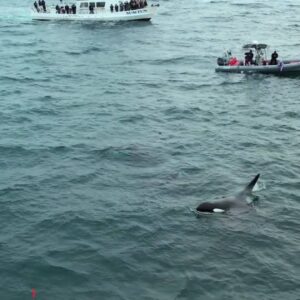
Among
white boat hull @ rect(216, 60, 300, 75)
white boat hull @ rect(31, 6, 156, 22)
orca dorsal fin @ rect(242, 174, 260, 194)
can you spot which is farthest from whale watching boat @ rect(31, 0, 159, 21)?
orca dorsal fin @ rect(242, 174, 260, 194)

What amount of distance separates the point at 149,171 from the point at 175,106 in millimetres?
12258

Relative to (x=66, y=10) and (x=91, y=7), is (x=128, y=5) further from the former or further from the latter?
(x=66, y=10)

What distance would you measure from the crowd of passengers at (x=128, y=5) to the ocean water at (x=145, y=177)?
855 inches

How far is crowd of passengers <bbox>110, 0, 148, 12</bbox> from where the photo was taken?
7644 centimetres

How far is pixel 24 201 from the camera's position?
84.6 feet

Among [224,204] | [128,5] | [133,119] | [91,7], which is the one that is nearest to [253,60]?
[133,119]

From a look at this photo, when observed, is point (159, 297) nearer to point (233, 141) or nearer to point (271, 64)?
point (233, 141)

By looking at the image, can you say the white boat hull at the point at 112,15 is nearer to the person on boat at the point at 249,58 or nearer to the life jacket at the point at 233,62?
the life jacket at the point at 233,62

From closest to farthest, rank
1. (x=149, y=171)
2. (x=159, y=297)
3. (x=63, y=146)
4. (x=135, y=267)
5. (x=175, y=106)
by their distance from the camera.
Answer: (x=159, y=297) → (x=135, y=267) → (x=149, y=171) → (x=63, y=146) → (x=175, y=106)

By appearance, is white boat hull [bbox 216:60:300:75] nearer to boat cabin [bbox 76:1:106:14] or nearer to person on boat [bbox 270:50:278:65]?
person on boat [bbox 270:50:278:65]

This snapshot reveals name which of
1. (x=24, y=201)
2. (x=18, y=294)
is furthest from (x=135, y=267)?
(x=24, y=201)

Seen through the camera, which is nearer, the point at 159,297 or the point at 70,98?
the point at 159,297

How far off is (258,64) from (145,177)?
2443 cm

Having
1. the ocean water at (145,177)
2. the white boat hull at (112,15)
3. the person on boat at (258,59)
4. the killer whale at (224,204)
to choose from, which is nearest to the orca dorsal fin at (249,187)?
the killer whale at (224,204)
